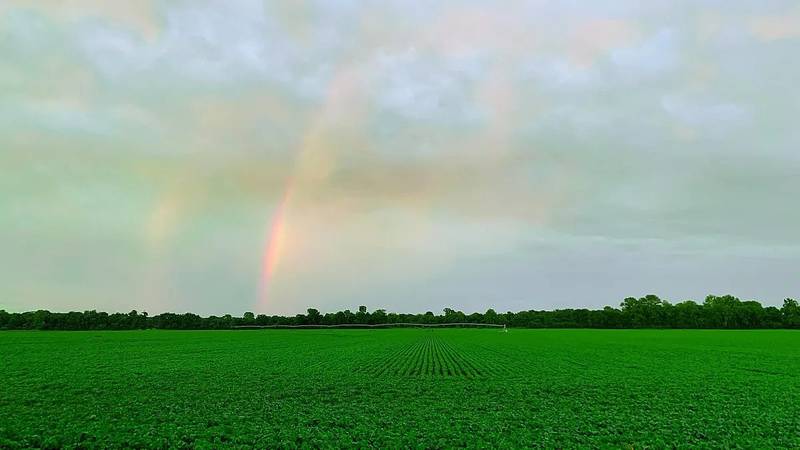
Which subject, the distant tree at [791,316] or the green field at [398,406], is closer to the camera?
the green field at [398,406]

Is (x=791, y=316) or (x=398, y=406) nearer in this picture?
(x=398, y=406)

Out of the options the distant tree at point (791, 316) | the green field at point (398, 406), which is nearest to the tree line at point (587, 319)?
the distant tree at point (791, 316)

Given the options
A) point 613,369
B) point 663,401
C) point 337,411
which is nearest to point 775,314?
point 613,369

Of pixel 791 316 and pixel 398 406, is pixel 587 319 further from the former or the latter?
pixel 398 406

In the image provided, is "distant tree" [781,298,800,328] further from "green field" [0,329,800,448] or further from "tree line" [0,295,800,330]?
"green field" [0,329,800,448]

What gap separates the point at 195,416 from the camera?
56.9 feet

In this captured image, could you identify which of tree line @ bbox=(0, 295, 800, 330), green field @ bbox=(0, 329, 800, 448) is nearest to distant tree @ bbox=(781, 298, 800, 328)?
tree line @ bbox=(0, 295, 800, 330)

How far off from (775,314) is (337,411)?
7372 inches

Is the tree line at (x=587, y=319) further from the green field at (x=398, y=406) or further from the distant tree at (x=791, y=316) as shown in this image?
the green field at (x=398, y=406)

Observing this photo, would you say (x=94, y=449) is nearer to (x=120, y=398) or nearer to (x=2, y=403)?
(x=120, y=398)

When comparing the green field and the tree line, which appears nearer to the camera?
the green field

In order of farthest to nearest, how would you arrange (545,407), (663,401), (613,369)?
(613,369) → (663,401) → (545,407)

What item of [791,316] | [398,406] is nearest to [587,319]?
[791,316]

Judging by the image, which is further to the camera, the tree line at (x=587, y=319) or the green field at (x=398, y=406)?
the tree line at (x=587, y=319)
